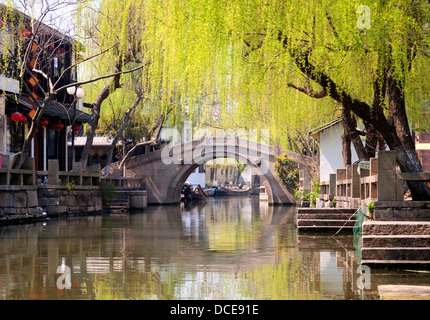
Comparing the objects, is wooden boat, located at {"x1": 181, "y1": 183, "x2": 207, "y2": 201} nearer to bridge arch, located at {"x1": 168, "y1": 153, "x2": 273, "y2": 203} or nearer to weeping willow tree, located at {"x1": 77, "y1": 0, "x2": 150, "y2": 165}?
bridge arch, located at {"x1": 168, "y1": 153, "x2": 273, "y2": 203}

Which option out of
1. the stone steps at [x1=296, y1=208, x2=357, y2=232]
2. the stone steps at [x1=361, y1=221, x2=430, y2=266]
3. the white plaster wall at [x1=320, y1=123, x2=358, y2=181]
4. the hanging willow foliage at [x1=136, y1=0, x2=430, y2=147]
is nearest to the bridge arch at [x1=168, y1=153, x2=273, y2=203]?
the white plaster wall at [x1=320, y1=123, x2=358, y2=181]

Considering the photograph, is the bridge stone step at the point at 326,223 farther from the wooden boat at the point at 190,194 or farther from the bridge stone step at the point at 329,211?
the wooden boat at the point at 190,194

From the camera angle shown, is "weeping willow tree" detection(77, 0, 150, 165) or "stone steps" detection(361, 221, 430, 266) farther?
"weeping willow tree" detection(77, 0, 150, 165)

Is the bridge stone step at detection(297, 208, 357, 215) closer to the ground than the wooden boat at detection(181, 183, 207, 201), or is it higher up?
closer to the ground

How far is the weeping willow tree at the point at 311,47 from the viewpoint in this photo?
8805 millimetres

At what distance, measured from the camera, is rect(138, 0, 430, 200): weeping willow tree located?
880 cm

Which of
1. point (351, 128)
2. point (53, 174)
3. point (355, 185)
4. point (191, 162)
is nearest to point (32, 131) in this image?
point (53, 174)

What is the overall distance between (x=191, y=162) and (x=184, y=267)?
26359 mm

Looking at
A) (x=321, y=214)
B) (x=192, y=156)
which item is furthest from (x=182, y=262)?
(x=192, y=156)

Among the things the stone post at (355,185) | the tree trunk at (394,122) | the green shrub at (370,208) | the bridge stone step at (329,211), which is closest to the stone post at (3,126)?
the bridge stone step at (329,211)

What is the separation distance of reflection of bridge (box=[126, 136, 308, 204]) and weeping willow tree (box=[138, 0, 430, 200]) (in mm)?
22389

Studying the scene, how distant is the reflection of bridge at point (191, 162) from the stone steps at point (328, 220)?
18564mm

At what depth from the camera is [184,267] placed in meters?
8.78

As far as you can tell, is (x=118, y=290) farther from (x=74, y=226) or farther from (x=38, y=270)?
(x=74, y=226)
